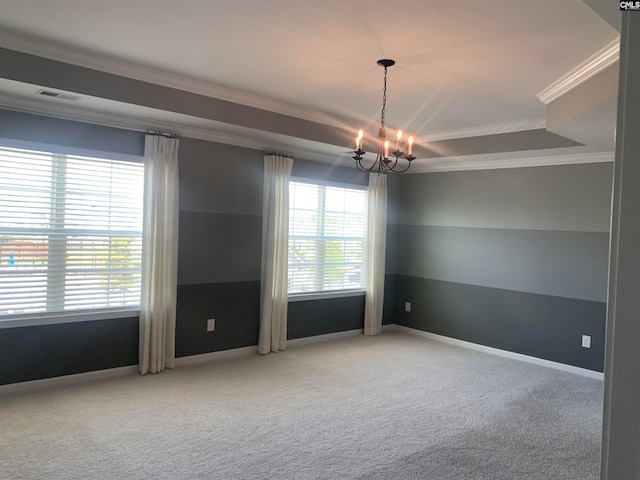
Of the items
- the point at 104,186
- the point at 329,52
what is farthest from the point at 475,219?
the point at 104,186

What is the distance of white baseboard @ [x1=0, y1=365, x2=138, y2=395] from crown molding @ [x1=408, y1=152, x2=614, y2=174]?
4.32 meters

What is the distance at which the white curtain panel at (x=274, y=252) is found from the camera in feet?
17.9

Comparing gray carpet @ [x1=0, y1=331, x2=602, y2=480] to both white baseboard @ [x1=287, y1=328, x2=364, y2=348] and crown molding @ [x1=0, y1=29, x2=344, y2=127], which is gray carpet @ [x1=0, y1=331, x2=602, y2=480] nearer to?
white baseboard @ [x1=287, y1=328, x2=364, y2=348]

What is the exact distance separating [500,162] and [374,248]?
1996mm

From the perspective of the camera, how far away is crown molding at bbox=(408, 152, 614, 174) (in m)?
5.08

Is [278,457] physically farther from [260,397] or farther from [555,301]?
[555,301]

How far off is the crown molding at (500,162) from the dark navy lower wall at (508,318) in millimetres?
1550

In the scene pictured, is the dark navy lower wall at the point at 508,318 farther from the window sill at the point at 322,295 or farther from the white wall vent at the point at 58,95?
the white wall vent at the point at 58,95

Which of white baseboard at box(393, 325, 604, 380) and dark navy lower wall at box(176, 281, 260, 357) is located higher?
dark navy lower wall at box(176, 281, 260, 357)

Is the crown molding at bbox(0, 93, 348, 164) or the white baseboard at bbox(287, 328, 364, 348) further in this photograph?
the white baseboard at bbox(287, 328, 364, 348)

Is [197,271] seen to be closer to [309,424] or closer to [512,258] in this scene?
[309,424]

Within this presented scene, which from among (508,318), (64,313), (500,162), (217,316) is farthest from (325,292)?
(64,313)

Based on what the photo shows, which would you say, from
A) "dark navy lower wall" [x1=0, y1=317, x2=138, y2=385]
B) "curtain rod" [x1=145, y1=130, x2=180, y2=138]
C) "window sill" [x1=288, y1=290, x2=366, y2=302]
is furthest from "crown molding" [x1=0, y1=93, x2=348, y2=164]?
"dark navy lower wall" [x1=0, y1=317, x2=138, y2=385]

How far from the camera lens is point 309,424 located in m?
3.63
